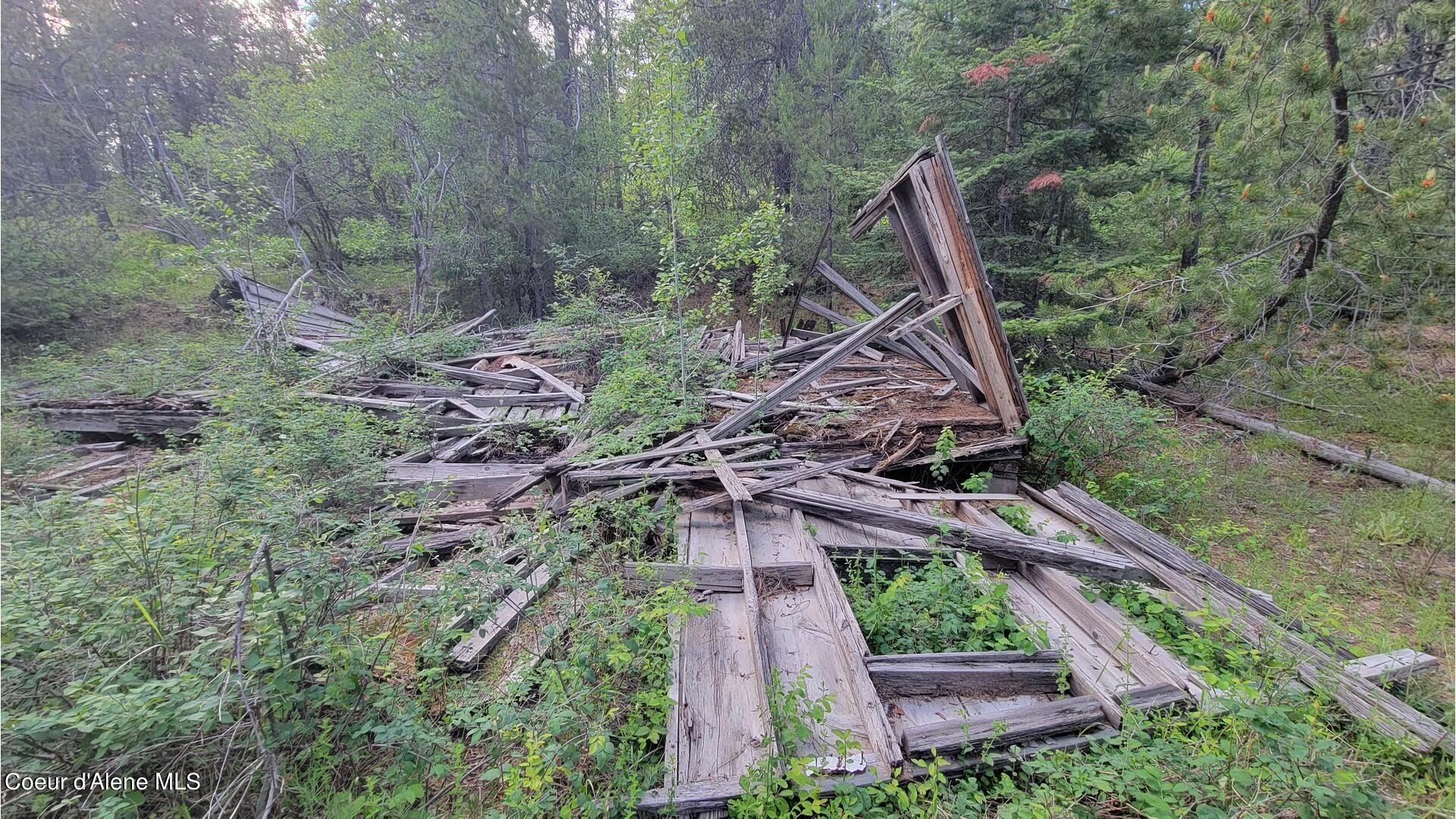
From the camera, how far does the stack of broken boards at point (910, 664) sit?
7.75ft

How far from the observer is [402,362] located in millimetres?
8305

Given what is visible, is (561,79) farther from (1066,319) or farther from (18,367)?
(1066,319)

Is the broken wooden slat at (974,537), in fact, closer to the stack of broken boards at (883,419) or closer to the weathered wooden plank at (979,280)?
the stack of broken boards at (883,419)

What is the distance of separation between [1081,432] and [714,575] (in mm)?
4440

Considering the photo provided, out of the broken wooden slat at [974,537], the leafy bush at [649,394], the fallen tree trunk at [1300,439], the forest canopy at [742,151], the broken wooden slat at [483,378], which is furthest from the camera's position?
the broken wooden slat at [483,378]

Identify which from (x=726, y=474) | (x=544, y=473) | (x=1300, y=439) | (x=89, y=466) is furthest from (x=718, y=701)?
(x=1300, y=439)

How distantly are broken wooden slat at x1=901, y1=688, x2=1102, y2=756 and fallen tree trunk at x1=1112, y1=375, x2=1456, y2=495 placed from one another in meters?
6.10

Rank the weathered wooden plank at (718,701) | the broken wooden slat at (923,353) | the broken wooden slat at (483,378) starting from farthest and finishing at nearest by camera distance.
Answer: the broken wooden slat at (483,378), the broken wooden slat at (923,353), the weathered wooden plank at (718,701)

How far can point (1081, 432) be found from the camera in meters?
5.41

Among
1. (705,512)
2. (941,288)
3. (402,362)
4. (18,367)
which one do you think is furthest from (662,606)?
(18,367)

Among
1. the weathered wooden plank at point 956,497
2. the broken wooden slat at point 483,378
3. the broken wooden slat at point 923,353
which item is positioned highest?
the broken wooden slat at point 923,353

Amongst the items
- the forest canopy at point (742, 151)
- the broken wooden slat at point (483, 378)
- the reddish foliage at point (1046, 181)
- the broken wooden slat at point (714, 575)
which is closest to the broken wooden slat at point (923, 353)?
the forest canopy at point (742, 151)

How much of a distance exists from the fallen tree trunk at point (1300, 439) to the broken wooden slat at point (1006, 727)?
20.0 feet

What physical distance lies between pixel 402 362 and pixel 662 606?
7.64 m
